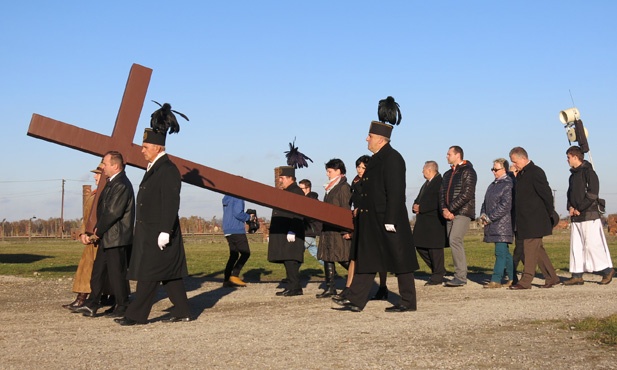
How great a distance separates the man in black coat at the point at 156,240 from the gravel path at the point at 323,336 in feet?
1.04

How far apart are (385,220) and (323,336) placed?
207 centimetres

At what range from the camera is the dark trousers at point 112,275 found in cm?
911

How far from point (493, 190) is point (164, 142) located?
5.55 meters

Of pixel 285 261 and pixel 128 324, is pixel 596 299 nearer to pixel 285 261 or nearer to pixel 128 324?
pixel 285 261

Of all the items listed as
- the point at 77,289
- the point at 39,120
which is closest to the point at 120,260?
the point at 77,289

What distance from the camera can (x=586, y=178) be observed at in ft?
39.5

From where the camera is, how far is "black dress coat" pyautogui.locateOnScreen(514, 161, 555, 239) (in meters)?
11.6

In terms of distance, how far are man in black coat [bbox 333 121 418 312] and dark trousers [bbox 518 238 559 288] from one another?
310cm

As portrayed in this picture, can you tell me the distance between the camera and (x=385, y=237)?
354 inches

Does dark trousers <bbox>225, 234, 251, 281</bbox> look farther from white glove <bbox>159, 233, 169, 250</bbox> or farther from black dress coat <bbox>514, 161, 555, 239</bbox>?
white glove <bbox>159, 233, 169, 250</bbox>

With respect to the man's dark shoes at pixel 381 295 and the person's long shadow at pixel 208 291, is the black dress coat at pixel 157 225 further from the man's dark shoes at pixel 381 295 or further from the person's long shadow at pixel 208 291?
the man's dark shoes at pixel 381 295

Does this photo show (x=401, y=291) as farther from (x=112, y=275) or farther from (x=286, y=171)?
(x=286, y=171)

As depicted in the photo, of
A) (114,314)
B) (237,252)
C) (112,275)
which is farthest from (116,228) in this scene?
(237,252)

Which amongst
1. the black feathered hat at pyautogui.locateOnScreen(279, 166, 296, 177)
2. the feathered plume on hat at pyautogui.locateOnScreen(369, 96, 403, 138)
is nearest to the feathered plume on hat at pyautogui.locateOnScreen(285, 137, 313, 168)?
the black feathered hat at pyautogui.locateOnScreen(279, 166, 296, 177)
